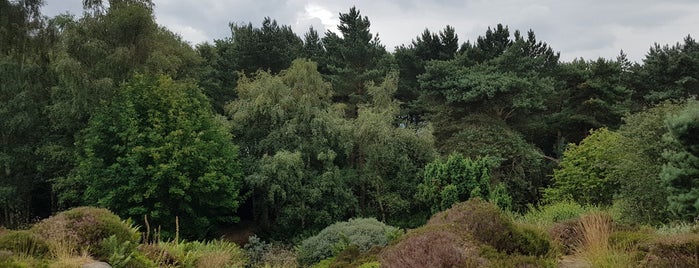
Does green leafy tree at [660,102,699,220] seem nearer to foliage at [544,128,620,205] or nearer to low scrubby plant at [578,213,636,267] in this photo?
low scrubby plant at [578,213,636,267]

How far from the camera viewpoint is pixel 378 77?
2289cm

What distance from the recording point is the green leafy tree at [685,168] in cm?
964

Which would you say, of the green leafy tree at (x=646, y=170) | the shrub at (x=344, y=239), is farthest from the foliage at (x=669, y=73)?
the shrub at (x=344, y=239)

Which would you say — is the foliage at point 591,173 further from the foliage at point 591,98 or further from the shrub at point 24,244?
→ the shrub at point 24,244

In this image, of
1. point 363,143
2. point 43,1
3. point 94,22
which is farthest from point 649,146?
point 43,1

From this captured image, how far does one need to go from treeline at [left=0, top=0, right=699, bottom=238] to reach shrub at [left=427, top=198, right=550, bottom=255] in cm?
640

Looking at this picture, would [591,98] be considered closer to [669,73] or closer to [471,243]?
[669,73]

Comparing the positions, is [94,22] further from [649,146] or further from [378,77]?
[649,146]

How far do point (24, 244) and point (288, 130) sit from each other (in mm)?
11392

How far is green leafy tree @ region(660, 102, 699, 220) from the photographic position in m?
9.64

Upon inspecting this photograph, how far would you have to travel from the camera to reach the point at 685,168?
10.1 m

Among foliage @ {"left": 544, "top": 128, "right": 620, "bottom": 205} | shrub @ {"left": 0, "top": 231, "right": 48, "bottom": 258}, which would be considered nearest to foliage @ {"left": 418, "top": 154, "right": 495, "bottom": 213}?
foliage @ {"left": 544, "top": 128, "right": 620, "bottom": 205}

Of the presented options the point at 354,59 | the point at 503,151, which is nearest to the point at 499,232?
the point at 503,151

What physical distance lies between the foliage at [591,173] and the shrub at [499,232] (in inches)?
522
